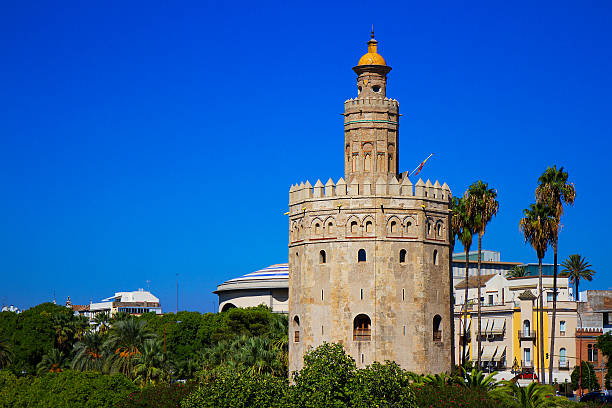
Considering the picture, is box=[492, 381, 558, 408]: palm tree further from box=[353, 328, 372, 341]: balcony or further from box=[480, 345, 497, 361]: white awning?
box=[480, 345, 497, 361]: white awning

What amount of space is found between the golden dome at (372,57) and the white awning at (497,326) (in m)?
41.7

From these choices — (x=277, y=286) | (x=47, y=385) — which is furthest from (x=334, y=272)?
(x=277, y=286)

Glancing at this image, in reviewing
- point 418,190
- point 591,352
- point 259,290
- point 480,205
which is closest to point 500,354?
point 591,352

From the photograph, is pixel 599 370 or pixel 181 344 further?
pixel 181 344

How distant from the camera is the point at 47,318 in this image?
90.6 meters

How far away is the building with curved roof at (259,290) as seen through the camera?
108062mm

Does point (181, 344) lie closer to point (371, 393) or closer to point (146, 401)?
point (146, 401)

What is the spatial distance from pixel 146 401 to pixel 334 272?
41.6 feet

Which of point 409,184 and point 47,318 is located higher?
point 409,184

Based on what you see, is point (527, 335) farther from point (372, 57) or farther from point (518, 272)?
point (372, 57)

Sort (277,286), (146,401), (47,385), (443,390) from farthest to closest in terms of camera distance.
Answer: (277,286), (47,385), (146,401), (443,390)

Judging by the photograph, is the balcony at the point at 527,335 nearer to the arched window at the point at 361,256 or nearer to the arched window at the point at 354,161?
the arched window at the point at 354,161

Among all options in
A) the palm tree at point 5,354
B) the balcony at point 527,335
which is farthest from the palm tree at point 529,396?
the palm tree at point 5,354

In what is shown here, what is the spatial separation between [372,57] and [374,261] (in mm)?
12844
